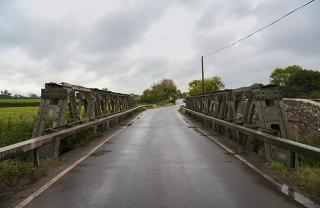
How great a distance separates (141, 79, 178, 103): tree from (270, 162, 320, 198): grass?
4719 inches

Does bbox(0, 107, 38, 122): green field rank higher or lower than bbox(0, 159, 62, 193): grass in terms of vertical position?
higher

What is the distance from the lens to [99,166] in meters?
9.75

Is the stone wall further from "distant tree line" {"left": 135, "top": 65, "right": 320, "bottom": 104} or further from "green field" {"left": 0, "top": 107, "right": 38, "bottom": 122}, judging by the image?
"distant tree line" {"left": 135, "top": 65, "right": 320, "bottom": 104}

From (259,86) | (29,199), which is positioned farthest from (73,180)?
(259,86)

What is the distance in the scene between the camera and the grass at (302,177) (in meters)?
6.95

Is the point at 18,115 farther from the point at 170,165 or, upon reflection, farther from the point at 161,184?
the point at 161,184

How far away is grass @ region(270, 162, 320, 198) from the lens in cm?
695

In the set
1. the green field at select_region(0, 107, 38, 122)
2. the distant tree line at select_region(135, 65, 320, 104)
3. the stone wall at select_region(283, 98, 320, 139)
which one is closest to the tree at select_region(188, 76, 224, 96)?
the distant tree line at select_region(135, 65, 320, 104)

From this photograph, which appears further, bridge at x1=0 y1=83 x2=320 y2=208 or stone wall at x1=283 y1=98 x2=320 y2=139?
stone wall at x1=283 y1=98 x2=320 y2=139

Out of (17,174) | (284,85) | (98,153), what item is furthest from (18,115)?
(284,85)

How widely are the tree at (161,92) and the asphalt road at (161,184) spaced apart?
388 ft

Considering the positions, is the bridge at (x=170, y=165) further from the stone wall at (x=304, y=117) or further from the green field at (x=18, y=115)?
the stone wall at (x=304, y=117)

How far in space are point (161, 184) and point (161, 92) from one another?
450 ft

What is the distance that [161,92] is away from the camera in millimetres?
144625
